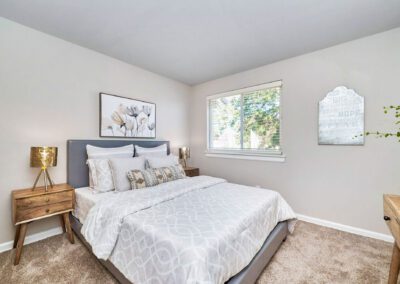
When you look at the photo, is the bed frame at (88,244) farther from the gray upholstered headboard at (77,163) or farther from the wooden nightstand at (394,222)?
the wooden nightstand at (394,222)

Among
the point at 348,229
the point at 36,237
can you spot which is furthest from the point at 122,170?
the point at 348,229

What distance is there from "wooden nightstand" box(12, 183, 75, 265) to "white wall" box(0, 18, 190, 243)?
268 millimetres

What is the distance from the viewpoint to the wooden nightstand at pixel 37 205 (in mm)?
1785

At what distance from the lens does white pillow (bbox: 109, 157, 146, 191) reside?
7.19 ft

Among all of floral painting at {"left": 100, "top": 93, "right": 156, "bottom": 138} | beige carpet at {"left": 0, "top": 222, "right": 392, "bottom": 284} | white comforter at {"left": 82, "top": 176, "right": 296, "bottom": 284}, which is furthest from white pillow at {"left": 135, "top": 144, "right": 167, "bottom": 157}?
beige carpet at {"left": 0, "top": 222, "right": 392, "bottom": 284}

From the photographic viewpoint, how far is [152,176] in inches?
93.5

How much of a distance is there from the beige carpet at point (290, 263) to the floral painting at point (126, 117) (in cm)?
153

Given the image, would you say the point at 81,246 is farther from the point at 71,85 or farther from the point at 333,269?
the point at 333,269

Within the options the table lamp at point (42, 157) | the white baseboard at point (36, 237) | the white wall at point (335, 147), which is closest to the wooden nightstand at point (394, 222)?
the white wall at point (335, 147)

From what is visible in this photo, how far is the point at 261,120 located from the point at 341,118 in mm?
1145

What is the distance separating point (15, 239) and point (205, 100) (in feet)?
11.7

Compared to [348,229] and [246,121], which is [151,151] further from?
[348,229]

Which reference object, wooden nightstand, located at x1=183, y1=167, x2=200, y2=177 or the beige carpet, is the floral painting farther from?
the beige carpet

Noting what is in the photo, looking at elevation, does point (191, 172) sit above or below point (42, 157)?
below
